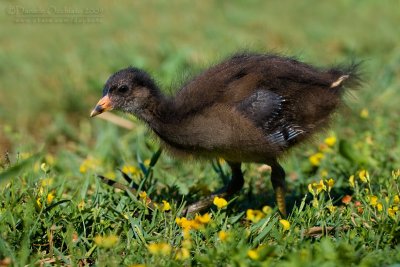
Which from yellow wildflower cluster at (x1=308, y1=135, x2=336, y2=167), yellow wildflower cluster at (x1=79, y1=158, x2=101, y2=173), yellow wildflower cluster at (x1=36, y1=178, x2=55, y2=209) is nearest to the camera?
yellow wildflower cluster at (x1=36, y1=178, x2=55, y2=209)

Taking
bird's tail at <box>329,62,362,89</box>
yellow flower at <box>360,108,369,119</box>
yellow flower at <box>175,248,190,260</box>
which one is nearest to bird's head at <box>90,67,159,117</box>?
bird's tail at <box>329,62,362,89</box>

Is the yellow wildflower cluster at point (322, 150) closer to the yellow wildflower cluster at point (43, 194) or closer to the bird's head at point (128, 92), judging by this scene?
the bird's head at point (128, 92)

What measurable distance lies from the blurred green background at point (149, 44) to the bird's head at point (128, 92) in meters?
1.90

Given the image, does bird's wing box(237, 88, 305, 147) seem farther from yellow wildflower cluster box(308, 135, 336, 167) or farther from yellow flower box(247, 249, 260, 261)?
yellow flower box(247, 249, 260, 261)

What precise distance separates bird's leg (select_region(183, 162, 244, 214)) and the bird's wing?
49cm

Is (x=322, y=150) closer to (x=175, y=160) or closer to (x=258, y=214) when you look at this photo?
(x=175, y=160)

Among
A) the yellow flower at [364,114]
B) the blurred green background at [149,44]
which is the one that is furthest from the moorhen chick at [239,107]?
the blurred green background at [149,44]

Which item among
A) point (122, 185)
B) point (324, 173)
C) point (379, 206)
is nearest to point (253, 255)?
point (379, 206)

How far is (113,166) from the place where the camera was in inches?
246

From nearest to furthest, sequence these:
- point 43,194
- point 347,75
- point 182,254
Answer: point 182,254 < point 43,194 < point 347,75

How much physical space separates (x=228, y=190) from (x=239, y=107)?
768 mm

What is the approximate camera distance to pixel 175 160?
5.10m

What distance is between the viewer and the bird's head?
4.72 metres

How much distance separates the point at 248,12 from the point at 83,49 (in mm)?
3128
